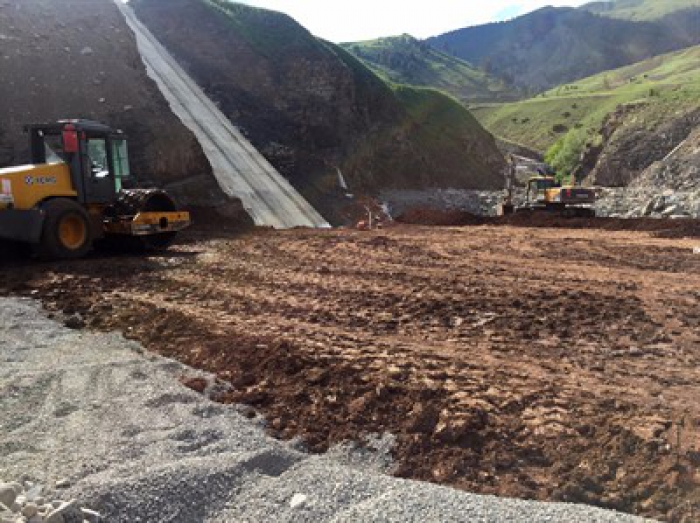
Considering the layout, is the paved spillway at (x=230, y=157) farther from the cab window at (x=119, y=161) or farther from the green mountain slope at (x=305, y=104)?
the cab window at (x=119, y=161)

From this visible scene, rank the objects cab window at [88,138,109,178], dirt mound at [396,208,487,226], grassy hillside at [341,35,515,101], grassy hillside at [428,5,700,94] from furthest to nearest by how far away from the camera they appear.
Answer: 1. grassy hillside at [428,5,700,94]
2. grassy hillside at [341,35,515,101]
3. dirt mound at [396,208,487,226]
4. cab window at [88,138,109,178]

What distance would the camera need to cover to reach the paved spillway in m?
23.0

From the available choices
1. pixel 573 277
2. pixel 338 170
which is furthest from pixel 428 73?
pixel 573 277

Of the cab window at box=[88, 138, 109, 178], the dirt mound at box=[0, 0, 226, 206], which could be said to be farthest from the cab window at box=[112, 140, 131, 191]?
the dirt mound at box=[0, 0, 226, 206]

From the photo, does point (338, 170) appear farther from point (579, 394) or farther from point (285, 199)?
point (579, 394)

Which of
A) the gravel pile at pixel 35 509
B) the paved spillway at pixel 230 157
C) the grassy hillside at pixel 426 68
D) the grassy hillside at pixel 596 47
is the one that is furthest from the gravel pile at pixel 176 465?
the grassy hillside at pixel 596 47

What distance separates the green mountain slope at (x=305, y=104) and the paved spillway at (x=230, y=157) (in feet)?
5.50

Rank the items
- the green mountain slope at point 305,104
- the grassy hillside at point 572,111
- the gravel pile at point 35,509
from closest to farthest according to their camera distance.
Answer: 1. the gravel pile at point 35,509
2. the green mountain slope at point 305,104
3. the grassy hillside at point 572,111

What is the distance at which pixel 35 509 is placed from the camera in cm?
338

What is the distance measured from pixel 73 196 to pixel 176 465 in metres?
9.55

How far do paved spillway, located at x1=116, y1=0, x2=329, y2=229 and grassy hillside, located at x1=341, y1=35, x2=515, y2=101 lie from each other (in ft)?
338

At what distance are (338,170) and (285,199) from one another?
7597mm

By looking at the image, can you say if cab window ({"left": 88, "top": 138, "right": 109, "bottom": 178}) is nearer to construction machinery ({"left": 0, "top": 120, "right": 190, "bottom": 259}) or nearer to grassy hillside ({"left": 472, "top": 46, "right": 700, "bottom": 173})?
construction machinery ({"left": 0, "top": 120, "right": 190, "bottom": 259})

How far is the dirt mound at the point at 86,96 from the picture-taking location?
20297 mm
